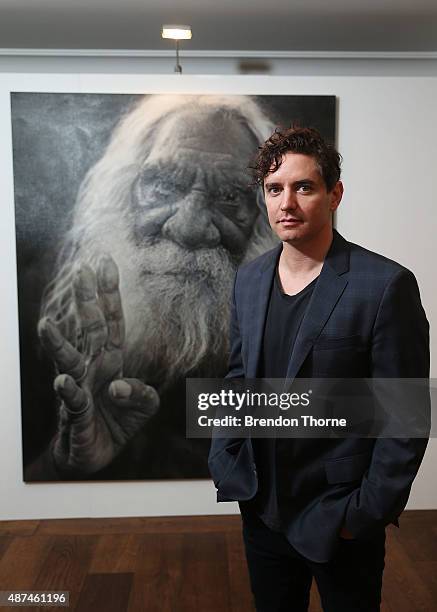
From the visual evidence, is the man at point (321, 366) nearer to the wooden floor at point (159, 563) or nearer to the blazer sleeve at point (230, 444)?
the blazer sleeve at point (230, 444)

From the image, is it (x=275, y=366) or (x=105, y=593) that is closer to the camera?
(x=275, y=366)

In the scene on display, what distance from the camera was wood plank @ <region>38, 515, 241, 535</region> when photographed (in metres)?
3.05

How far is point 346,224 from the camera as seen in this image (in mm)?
3090

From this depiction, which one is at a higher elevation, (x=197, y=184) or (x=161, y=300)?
(x=197, y=184)

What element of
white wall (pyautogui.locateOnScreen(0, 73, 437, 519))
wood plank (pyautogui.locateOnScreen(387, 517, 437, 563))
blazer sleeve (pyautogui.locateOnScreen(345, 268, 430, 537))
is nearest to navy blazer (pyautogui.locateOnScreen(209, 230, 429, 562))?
blazer sleeve (pyautogui.locateOnScreen(345, 268, 430, 537))

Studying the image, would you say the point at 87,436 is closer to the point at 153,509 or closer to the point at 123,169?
the point at 153,509

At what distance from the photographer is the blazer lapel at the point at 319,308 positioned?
4.73 ft

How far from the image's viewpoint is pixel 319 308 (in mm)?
1448

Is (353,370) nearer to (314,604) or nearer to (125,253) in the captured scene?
(314,604)

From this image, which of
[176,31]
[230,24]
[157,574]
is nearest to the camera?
[157,574]

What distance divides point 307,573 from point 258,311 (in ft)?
2.29

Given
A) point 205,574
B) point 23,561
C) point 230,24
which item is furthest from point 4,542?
point 230,24

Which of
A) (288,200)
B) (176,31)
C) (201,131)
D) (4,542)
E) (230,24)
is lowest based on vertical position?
(4,542)

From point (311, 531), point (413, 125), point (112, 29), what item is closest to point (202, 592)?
point (311, 531)
